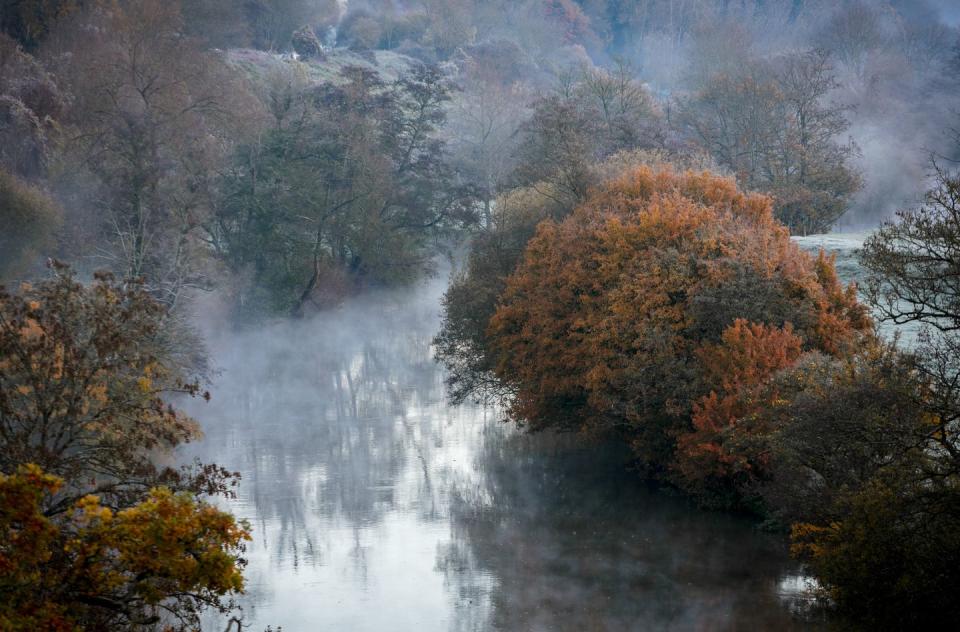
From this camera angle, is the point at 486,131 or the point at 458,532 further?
the point at 486,131

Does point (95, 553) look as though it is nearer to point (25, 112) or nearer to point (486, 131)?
point (25, 112)

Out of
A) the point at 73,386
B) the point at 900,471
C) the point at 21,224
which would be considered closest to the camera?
the point at 73,386

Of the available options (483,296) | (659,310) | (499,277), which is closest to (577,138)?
(499,277)

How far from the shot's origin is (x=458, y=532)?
27.2 metres

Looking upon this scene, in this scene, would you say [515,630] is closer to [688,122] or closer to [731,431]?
[731,431]

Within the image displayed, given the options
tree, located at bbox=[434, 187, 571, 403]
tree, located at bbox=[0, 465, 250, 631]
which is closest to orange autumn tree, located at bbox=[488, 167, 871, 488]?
tree, located at bbox=[434, 187, 571, 403]

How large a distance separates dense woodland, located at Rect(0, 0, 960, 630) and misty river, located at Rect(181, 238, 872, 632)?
147 centimetres

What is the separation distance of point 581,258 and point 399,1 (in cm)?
12078

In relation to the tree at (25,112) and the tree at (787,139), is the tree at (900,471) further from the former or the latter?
the tree at (25,112)

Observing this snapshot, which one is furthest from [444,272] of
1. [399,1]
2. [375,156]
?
[399,1]

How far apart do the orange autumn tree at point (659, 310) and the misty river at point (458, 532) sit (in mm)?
2375

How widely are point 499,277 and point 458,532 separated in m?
12.7

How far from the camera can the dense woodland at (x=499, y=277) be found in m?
14.7

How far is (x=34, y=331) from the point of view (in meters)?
24.0
